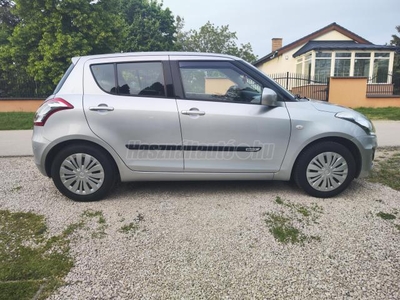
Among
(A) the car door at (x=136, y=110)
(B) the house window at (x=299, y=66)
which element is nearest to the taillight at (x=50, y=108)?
(A) the car door at (x=136, y=110)

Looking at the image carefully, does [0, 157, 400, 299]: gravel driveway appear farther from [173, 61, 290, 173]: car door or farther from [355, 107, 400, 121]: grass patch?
[355, 107, 400, 121]: grass patch

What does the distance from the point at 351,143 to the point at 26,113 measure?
1239 cm

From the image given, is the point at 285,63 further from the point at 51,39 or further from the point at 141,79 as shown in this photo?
the point at 141,79

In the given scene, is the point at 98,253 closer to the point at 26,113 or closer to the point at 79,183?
the point at 79,183

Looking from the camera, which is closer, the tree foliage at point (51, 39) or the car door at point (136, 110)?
the car door at point (136, 110)

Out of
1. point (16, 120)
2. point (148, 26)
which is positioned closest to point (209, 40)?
point (148, 26)

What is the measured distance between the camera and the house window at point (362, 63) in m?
19.7

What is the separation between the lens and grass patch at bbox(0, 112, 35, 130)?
1008 cm

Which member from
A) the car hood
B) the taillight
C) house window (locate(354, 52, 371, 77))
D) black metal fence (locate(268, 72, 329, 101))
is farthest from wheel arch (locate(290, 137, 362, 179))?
house window (locate(354, 52, 371, 77))

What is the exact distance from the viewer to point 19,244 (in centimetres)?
266

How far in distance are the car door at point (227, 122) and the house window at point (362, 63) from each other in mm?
19713

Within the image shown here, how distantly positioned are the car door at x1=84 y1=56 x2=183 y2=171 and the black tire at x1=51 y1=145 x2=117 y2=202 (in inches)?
8.8

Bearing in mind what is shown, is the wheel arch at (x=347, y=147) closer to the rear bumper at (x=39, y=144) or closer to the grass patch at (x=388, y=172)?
the grass patch at (x=388, y=172)

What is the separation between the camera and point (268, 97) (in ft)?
11.0
